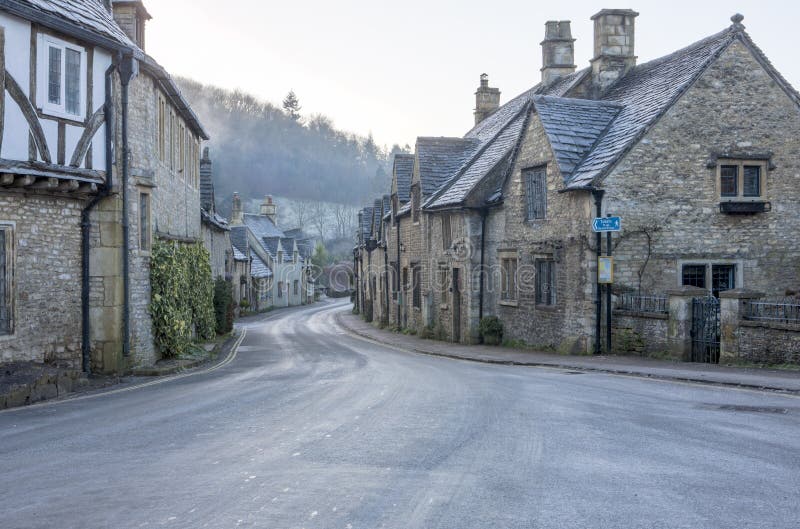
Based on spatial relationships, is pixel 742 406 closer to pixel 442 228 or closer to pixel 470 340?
pixel 470 340

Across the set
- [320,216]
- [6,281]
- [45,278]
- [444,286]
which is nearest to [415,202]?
[444,286]

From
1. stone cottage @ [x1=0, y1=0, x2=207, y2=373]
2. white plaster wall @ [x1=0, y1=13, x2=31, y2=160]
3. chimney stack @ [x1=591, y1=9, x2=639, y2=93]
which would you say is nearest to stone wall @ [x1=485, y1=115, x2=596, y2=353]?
chimney stack @ [x1=591, y1=9, x2=639, y2=93]

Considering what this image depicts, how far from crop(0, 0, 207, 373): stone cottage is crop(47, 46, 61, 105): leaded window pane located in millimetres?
20

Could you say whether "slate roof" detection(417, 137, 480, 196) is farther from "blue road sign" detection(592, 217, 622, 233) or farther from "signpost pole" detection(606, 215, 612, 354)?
"blue road sign" detection(592, 217, 622, 233)

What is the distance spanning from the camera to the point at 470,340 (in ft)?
84.5

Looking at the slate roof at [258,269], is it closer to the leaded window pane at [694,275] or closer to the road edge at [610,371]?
the road edge at [610,371]

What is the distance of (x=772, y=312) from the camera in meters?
15.3

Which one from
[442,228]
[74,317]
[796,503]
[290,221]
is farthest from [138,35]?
[290,221]

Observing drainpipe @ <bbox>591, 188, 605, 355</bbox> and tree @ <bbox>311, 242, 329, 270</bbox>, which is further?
tree @ <bbox>311, 242, 329, 270</bbox>

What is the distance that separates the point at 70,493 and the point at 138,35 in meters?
17.0

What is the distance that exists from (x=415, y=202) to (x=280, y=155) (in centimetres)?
9772

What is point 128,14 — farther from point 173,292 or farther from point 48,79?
point 173,292

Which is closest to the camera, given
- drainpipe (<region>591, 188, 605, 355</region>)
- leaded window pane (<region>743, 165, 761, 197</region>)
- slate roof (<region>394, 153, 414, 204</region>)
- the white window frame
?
the white window frame

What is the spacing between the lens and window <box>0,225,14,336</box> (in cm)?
1359
